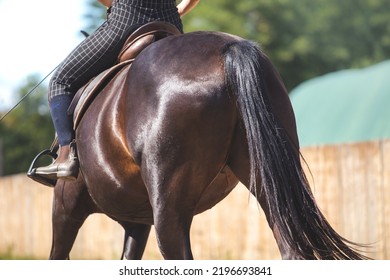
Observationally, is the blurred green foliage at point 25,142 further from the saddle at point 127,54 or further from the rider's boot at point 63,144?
the saddle at point 127,54

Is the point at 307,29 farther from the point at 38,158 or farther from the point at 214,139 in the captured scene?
the point at 214,139

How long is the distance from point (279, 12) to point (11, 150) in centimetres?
1840

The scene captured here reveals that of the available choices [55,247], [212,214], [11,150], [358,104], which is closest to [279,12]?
[11,150]

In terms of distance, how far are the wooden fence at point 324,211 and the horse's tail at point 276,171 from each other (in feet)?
11.9

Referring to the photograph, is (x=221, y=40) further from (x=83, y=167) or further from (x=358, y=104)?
(x=358, y=104)

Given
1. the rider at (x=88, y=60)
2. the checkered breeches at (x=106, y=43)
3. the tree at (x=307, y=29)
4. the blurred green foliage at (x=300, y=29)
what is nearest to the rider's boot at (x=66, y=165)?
the rider at (x=88, y=60)

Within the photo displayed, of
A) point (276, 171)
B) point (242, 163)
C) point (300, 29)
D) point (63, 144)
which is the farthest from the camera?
point (300, 29)

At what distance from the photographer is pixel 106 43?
6180mm

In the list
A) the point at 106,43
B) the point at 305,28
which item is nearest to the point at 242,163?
the point at 106,43

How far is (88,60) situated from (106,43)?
0.17 meters

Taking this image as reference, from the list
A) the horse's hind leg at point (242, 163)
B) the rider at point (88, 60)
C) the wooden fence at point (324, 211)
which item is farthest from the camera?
the wooden fence at point (324, 211)

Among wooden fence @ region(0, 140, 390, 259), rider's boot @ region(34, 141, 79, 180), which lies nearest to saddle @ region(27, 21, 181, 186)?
rider's boot @ region(34, 141, 79, 180)

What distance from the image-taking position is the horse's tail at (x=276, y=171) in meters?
5.09
